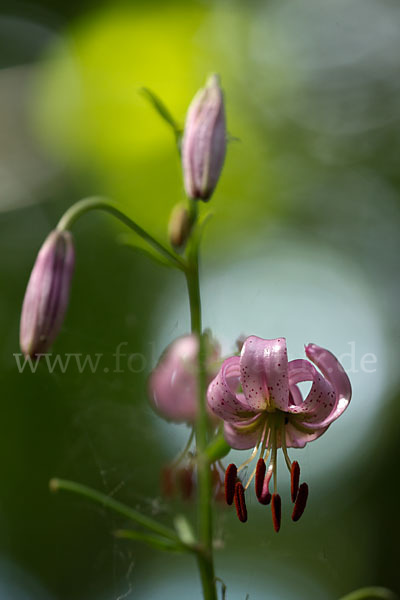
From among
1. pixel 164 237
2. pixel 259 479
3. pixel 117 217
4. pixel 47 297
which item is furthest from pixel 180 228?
pixel 164 237

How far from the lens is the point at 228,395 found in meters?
1.07

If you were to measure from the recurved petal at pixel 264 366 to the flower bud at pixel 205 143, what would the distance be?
28 centimetres

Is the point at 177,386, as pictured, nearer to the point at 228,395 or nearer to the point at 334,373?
the point at 228,395

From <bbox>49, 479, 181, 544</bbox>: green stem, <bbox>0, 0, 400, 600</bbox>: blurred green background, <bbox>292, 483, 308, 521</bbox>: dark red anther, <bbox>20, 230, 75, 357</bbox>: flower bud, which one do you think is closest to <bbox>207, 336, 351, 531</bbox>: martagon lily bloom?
<bbox>292, 483, 308, 521</bbox>: dark red anther

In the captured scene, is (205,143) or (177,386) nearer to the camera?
(205,143)

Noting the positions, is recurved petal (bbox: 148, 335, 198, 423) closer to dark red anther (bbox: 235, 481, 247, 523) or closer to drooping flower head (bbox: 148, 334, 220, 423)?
drooping flower head (bbox: 148, 334, 220, 423)

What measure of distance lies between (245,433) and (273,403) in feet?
0.35

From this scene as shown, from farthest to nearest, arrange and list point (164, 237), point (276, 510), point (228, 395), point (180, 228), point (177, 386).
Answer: point (164, 237)
point (177, 386)
point (180, 228)
point (228, 395)
point (276, 510)

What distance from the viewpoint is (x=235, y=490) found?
3.31 feet

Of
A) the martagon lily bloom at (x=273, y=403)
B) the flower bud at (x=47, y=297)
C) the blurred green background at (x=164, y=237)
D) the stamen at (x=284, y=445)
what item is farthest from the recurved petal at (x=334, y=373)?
the blurred green background at (x=164, y=237)

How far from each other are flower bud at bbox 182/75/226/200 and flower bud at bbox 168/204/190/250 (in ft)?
0.42

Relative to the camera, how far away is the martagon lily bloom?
0.97 m

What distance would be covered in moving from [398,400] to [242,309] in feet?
6.20

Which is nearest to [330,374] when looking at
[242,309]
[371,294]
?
[242,309]
